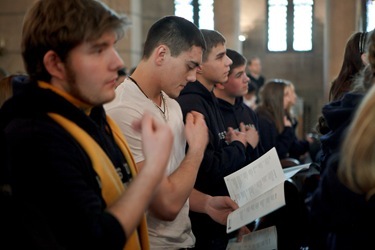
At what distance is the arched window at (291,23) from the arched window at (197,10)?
1721mm

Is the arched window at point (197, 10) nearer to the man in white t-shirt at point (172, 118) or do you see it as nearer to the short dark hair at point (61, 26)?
the man in white t-shirt at point (172, 118)

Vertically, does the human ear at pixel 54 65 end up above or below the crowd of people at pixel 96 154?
above

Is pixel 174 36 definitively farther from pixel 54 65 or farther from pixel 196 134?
pixel 54 65

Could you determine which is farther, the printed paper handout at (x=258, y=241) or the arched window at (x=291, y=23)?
the arched window at (x=291, y=23)

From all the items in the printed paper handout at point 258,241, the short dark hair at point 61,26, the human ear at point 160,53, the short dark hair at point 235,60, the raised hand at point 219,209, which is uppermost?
the short dark hair at point 61,26

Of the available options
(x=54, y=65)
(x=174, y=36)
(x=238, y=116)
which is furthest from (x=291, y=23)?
(x=54, y=65)

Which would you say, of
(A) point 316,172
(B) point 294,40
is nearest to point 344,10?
(B) point 294,40

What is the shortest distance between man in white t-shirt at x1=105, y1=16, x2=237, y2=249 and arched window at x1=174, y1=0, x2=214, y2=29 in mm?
12339

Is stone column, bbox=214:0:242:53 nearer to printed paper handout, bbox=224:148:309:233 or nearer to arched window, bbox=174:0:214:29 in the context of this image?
arched window, bbox=174:0:214:29

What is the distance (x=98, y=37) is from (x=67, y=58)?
11 centimetres

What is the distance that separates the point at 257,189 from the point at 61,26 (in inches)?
50.7

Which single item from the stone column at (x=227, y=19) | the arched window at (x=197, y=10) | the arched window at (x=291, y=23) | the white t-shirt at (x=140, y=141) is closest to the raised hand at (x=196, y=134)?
the white t-shirt at (x=140, y=141)

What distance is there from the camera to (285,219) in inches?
140

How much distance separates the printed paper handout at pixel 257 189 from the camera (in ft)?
7.45
